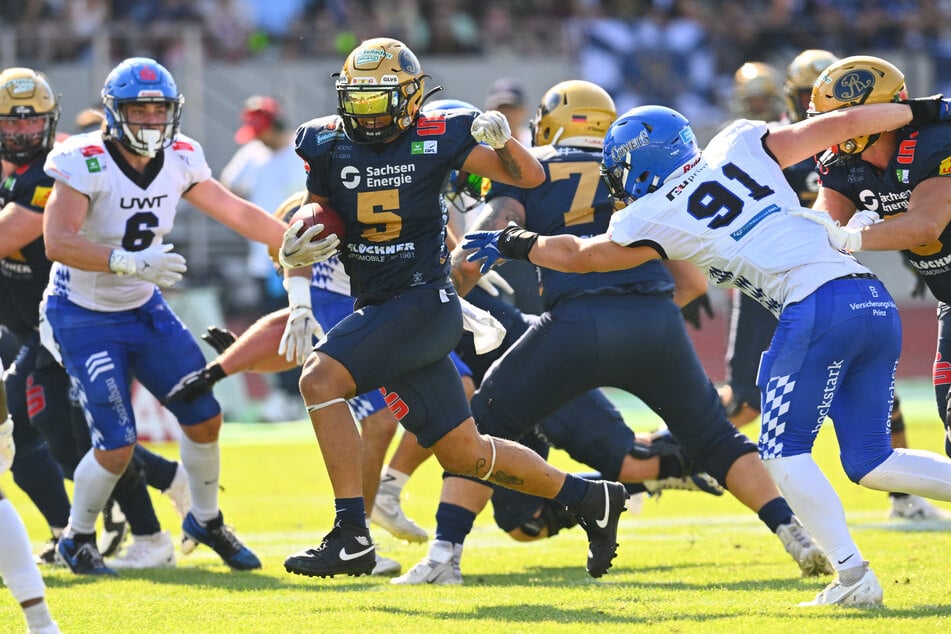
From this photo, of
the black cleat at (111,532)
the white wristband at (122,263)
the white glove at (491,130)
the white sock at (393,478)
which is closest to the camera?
the white glove at (491,130)

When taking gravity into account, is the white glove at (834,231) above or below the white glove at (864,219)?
above

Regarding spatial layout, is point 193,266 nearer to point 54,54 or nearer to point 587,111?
point 54,54

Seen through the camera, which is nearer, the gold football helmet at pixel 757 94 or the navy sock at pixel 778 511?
the navy sock at pixel 778 511

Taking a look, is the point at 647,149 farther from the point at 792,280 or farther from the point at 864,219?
the point at 864,219

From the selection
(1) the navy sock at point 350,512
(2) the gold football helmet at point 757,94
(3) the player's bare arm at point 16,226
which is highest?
(2) the gold football helmet at point 757,94

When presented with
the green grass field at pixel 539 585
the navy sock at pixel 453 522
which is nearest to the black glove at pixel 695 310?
the green grass field at pixel 539 585

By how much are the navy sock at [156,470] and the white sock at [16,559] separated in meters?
2.88

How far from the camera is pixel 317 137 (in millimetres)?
5324

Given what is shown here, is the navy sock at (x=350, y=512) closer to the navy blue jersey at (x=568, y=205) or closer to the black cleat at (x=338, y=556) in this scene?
the black cleat at (x=338, y=556)

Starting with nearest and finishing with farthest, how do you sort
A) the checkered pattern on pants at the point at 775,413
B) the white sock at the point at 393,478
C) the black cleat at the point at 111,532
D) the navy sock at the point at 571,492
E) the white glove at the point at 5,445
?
the white glove at the point at 5,445
the checkered pattern on pants at the point at 775,413
the navy sock at the point at 571,492
the white sock at the point at 393,478
the black cleat at the point at 111,532

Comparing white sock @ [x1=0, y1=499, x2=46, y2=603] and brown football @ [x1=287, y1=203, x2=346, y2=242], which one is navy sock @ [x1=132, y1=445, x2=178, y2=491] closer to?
brown football @ [x1=287, y1=203, x2=346, y2=242]

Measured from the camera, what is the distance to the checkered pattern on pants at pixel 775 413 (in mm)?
4859

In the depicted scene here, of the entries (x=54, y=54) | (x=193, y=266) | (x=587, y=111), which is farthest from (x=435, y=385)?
(x=54, y=54)

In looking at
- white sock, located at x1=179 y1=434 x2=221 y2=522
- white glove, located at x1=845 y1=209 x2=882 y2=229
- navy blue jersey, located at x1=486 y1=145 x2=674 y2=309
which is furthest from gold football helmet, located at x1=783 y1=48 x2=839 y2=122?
white sock, located at x1=179 y1=434 x2=221 y2=522
